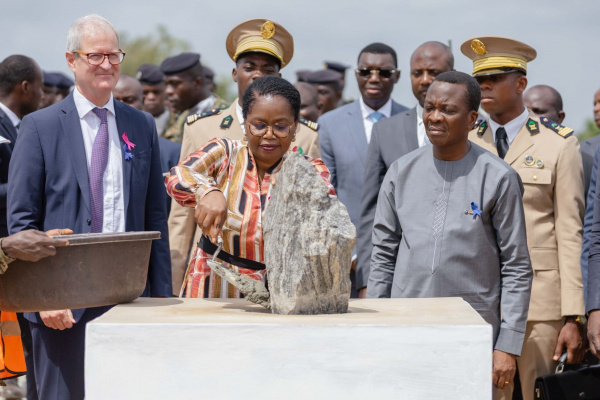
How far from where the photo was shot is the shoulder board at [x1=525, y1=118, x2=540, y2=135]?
17.3 ft

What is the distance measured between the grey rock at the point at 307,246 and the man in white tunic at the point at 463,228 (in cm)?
81

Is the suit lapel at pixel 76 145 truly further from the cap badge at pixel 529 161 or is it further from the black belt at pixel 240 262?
the cap badge at pixel 529 161

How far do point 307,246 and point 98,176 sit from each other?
1.40 meters

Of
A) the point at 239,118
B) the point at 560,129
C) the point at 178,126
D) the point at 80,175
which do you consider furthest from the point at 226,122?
the point at 178,126

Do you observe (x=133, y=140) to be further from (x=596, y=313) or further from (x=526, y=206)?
(x=596, y=313)

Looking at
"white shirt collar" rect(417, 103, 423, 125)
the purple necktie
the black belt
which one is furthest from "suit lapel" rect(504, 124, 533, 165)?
the purple necktie

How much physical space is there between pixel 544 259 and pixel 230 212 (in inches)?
81.4

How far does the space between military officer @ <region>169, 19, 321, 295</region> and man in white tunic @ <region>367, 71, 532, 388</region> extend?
1.40 m

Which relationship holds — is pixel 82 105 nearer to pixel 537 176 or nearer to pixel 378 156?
pixel 378 156

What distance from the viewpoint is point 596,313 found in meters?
4.58

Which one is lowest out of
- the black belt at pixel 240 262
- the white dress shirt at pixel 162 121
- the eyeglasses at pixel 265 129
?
the black belt at pixel 240 262

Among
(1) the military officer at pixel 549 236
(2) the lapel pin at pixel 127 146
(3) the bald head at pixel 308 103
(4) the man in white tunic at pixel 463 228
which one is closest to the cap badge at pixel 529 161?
(1) the military officer at pixel 549 236

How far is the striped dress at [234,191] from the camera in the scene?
13.0 feet

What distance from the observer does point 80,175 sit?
430 cm
